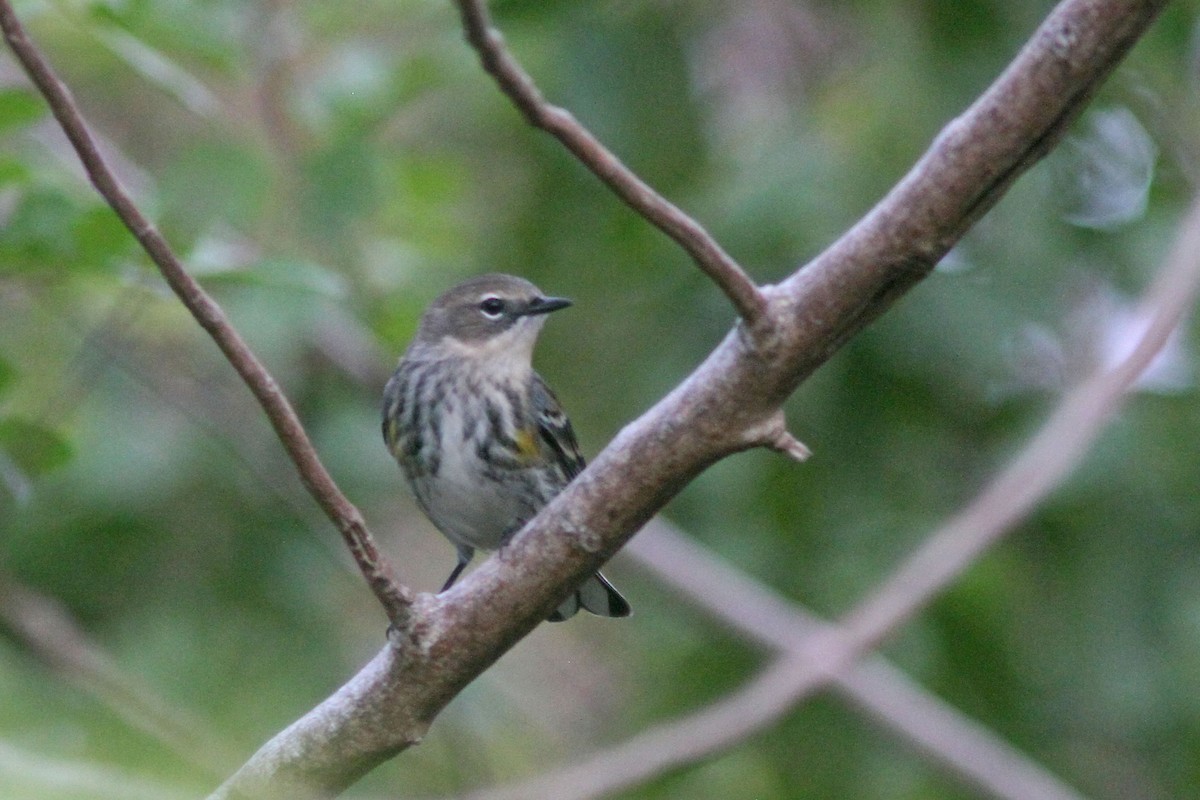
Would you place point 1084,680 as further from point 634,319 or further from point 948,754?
point 634,319

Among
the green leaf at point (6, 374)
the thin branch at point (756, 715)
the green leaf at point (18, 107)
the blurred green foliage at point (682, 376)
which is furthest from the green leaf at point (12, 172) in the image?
the thin branch at point (756, 715)

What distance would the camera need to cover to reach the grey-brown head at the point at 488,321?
4.75m

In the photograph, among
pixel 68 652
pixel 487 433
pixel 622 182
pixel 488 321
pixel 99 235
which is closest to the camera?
pixel 622 182

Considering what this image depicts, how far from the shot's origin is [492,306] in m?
4.89

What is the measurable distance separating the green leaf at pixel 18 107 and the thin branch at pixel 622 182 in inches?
45.9

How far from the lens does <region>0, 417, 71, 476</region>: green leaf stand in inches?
119

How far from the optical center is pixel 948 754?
4.29 metres

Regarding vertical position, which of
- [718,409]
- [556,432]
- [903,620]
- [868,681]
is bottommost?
[868,681]

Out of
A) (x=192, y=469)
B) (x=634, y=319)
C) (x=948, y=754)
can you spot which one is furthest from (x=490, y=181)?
(x=948, y=754)

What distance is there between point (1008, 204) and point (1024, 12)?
594 millimetres

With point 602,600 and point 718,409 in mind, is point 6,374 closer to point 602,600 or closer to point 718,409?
point 718,409

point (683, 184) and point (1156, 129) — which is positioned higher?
point (683, 184)

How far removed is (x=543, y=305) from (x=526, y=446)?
19.8 inches

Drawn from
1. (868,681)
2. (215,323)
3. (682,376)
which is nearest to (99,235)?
(215,323)
